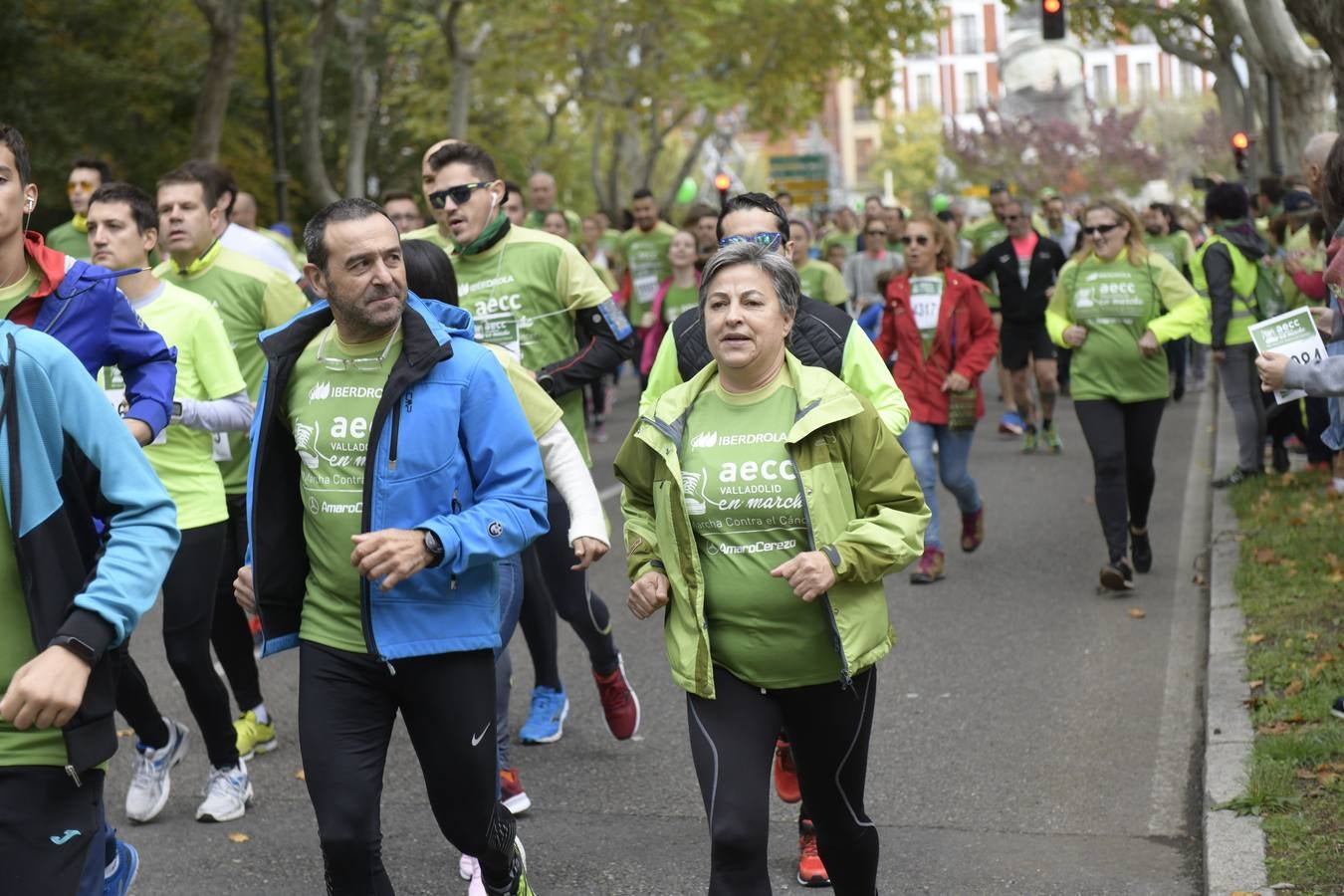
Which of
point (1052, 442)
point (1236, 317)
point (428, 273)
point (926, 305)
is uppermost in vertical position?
point (428, 273)

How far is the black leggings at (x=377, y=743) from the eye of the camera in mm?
4211

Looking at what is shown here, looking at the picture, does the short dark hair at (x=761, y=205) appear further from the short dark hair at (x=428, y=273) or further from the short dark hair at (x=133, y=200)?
the short dark hair at (x=133, y=200)

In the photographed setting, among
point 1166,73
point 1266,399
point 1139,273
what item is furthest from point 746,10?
point 1166,73

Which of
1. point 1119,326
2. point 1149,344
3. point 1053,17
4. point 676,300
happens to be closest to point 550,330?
point 1149,344

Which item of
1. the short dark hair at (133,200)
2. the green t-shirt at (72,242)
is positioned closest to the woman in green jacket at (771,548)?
the short dark hair at (133,200)

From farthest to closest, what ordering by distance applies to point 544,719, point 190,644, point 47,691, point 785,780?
point 544,719
point 190,644
point 785,780
point 47,691

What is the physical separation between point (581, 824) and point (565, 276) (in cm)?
196

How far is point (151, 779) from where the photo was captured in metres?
6.21

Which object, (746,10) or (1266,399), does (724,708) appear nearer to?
(1266,399)

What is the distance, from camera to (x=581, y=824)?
6184 millimetres

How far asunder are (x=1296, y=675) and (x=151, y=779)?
429cm

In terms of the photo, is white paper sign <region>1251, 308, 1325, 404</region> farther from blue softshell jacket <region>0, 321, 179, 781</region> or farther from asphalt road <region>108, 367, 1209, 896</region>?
blue softshell jacket <region>0, 321, 179, 781</region>

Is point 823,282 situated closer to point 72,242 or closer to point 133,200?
point 72,242

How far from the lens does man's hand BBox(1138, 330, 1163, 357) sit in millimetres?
9383
